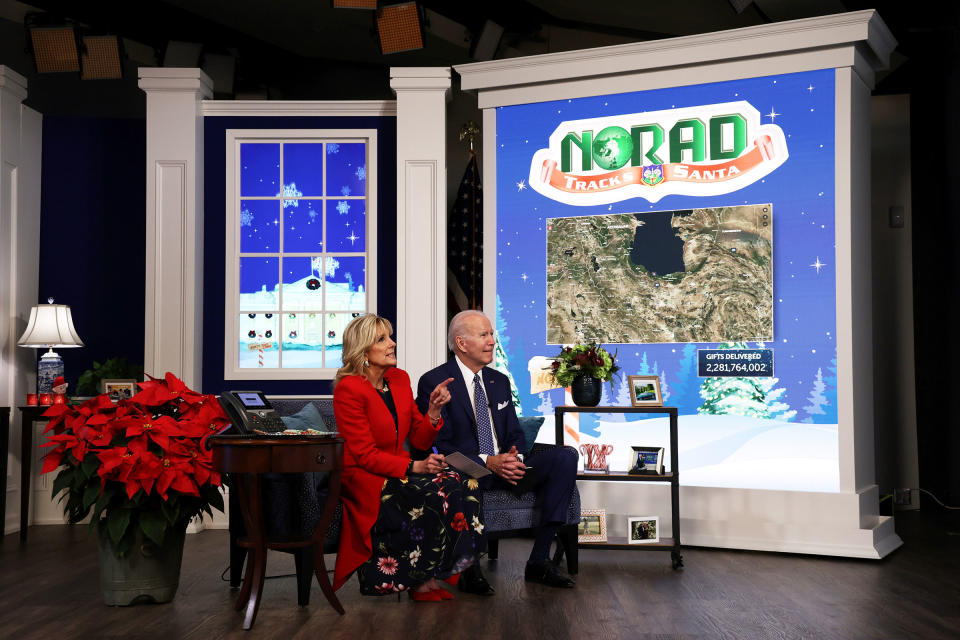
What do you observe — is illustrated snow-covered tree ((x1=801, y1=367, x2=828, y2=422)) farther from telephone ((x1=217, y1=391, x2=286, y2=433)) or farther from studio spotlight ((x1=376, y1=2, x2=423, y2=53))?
studio spotlight ((x1=376, y1=2, x2=423, y2=53))

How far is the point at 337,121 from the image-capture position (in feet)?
21.1

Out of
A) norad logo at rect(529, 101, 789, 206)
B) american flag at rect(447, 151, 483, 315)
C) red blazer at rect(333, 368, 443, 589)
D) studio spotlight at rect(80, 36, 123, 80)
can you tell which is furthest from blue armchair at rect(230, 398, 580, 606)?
studio spotlight at rect(80, 36, 123, 80)

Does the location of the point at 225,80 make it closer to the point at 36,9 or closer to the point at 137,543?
the point at 36,9

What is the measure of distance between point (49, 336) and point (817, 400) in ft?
14.8

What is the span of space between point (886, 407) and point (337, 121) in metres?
4.38

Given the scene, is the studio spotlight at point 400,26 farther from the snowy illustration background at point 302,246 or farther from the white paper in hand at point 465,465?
the white paper in hand at point 465,465

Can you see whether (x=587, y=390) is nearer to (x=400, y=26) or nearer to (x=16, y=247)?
(x=400, y=26)

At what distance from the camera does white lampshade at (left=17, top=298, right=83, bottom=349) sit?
5816 millimetres

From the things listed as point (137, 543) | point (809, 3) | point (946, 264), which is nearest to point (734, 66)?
point (809, 3)

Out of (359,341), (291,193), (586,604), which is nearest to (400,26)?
(291,193)

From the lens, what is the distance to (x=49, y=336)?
19.1ft

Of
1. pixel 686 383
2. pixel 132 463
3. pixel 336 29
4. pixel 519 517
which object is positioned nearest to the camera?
pixel 132 463

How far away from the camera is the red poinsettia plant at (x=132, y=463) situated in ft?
11.8

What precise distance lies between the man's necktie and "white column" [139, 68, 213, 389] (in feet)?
8.38
